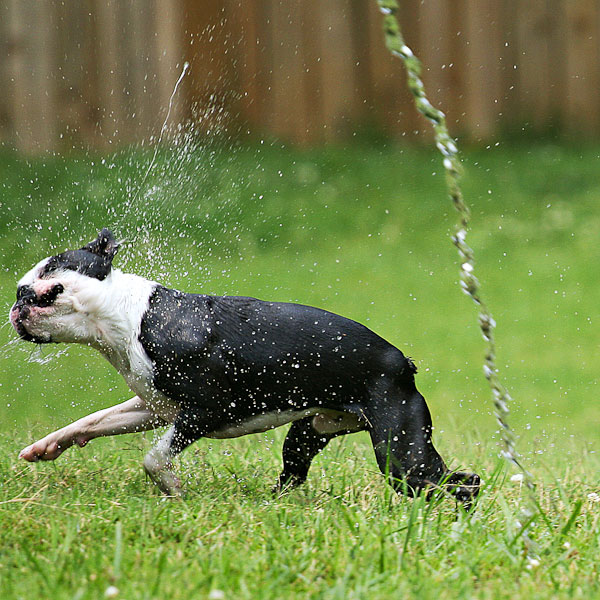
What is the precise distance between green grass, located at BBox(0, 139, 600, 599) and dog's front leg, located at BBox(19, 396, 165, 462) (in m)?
0.11

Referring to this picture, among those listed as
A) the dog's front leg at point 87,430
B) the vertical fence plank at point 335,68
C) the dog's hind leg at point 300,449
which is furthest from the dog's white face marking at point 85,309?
the vertical fence plank at point 335,68

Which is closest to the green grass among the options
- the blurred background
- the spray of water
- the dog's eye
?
the blurred background

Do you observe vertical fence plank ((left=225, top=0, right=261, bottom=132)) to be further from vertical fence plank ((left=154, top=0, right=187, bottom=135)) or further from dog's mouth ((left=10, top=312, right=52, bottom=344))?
dog's mouth ((left=10, top=312, right=52, bottom=344))

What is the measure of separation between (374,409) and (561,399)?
3.13 metres

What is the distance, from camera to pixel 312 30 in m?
10.6

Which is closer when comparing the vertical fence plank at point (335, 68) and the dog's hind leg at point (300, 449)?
the dog's hind leg at point (300, 449)

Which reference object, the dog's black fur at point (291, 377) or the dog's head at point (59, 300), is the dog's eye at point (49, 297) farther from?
the dog's black fur at point (291, 377)

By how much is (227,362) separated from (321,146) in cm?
734

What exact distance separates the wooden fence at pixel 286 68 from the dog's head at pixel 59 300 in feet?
21.9

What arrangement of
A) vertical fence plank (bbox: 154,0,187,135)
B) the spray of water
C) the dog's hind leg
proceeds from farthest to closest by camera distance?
vertical fence plank (bbox: 154,0,187,135) < the dog's hind leg < the spray of water

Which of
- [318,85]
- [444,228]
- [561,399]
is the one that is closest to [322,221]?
[444,228]

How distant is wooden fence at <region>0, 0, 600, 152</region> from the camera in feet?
33.7

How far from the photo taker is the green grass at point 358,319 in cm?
305

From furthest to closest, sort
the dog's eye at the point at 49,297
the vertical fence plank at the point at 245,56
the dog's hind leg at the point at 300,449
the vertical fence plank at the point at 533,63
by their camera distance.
→ the vertical fence plank at the point at 533,63 < the vertical fence plank at the point at 245,56 < the dog's hind leg at the point at 300,449 < the dog's eye at the point at 49,297
